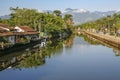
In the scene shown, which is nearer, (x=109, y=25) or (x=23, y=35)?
(x=23, y=35)

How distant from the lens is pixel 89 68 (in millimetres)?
39750

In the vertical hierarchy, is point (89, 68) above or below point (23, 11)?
below

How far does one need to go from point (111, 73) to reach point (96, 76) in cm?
283

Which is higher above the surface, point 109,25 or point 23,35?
point 109,25

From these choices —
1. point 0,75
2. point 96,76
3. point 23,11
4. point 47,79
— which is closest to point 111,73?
point 96,76

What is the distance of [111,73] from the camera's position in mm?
35344

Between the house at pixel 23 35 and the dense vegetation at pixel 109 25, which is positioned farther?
the dense vegetation at pixel 109 25

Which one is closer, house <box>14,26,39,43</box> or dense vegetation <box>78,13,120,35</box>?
house <box>14,26,39,43</box>

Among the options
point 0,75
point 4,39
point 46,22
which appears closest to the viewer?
point 0,75

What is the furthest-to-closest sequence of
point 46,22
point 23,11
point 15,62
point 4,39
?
point 46,22 → point 23,11 → point 4,39 → point 15,62

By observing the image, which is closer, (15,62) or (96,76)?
(96,76)

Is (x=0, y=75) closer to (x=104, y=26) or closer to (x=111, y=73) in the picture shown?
(x=111, y=73)

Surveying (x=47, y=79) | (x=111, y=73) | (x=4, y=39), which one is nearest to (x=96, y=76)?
(x=111, y=73)

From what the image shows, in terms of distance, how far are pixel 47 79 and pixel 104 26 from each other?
5744 inches
